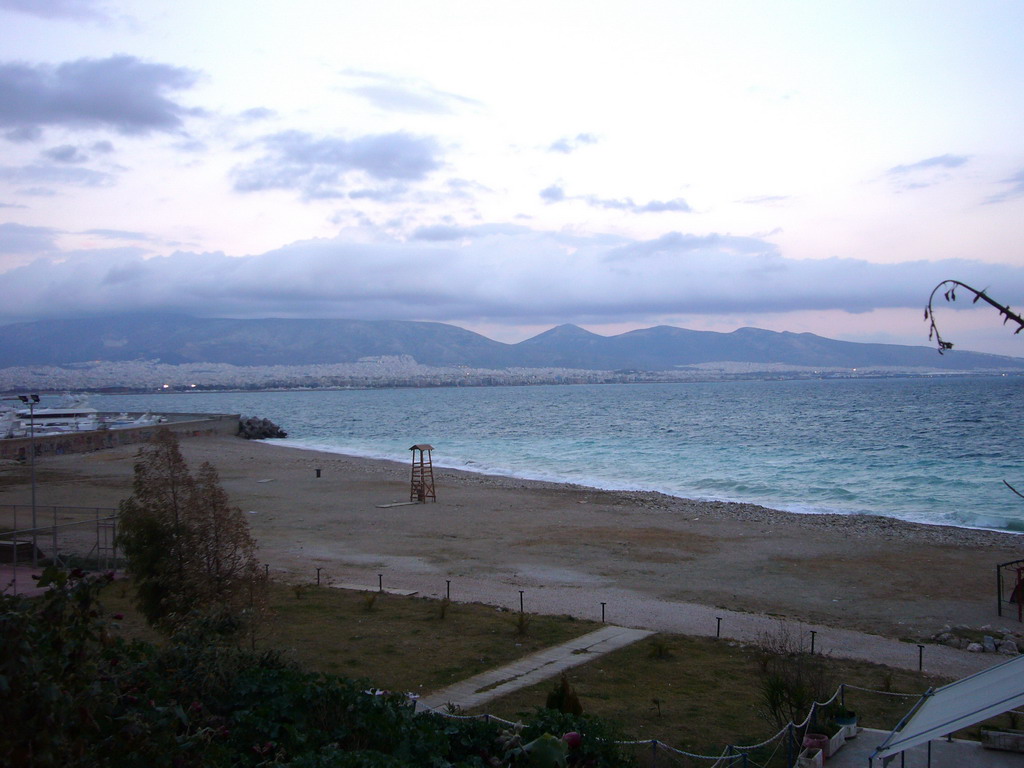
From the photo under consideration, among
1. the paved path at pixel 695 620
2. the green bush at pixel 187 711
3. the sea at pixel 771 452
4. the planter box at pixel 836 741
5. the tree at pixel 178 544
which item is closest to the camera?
the green bush at pixel 187 711

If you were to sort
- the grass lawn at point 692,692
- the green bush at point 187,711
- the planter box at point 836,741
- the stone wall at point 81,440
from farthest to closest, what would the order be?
the stone wall at point 81,440 < the grass lawn at point 692,692 < the planter box at point 836,741 < the green bush at point 187,711

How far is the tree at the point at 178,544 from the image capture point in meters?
9.92

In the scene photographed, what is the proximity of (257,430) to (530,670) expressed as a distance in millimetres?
72072

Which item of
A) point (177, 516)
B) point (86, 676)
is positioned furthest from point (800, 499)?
Result: point (86, 676)

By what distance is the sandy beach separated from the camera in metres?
16.6

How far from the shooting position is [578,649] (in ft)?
40.3

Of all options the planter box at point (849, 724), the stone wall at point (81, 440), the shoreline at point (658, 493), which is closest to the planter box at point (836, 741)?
the planter box at point (849, 724)

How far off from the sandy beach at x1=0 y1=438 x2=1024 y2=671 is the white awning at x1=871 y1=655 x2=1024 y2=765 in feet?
23.9

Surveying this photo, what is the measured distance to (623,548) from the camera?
22609mm

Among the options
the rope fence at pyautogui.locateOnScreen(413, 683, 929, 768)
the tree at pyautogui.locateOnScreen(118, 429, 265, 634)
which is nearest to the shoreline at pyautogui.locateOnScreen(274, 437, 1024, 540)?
the rope fence at pyautogui.locateOnScreen(413, 683, 929, 768)

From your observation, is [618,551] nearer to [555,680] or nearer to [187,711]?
[555,680]

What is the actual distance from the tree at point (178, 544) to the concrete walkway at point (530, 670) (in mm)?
2664

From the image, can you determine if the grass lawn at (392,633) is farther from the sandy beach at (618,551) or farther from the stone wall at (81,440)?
the stone wall at (81,440)

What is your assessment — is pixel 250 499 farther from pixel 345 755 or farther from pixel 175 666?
pixel 345 755
